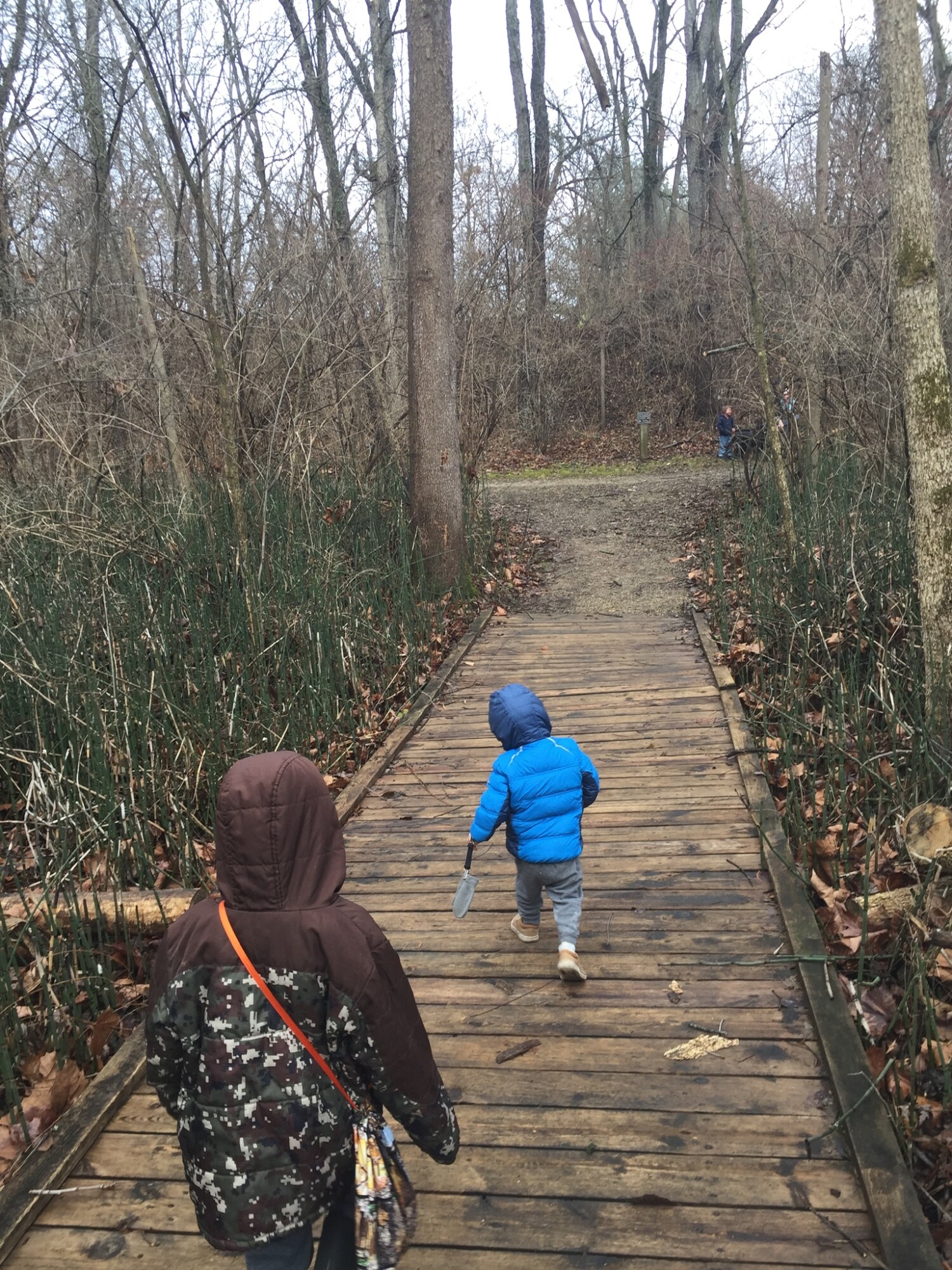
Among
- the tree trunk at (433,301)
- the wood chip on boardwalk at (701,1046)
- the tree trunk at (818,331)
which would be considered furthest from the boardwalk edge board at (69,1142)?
the tree trunk at (818,331)

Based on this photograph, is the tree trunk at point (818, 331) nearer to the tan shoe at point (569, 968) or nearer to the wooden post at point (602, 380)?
the tan shoe at point (569, 968)

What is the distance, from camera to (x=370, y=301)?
10.2 m

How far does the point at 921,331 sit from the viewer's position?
183 inches

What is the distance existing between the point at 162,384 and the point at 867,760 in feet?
21.3

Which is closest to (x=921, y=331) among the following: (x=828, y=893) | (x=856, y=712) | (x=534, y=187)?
(x=856, y=712)

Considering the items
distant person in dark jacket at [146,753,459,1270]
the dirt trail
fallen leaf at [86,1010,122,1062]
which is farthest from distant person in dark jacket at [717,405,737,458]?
distant person in dark jacket at [146,753,459,1270]

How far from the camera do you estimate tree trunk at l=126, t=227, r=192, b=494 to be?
8.18 metres

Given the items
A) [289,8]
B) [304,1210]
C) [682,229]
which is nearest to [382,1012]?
[304,1210]

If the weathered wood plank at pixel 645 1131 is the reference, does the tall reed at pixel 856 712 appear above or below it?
above

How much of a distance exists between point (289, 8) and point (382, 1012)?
15.1 metres

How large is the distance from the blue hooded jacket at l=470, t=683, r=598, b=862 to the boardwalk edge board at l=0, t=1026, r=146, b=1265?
1.30 metres

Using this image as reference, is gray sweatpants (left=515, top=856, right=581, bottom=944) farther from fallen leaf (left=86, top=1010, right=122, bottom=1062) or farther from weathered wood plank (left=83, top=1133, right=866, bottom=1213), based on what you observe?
fallen leaf (left=86, top=1010, right=122, bottom=1062)

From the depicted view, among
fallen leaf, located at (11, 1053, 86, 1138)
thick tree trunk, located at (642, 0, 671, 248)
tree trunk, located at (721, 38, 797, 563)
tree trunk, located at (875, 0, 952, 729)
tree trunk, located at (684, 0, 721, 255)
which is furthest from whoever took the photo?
thick tree trunk, located at (642, 0, 671, 248)

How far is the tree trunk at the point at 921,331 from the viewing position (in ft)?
15.0
